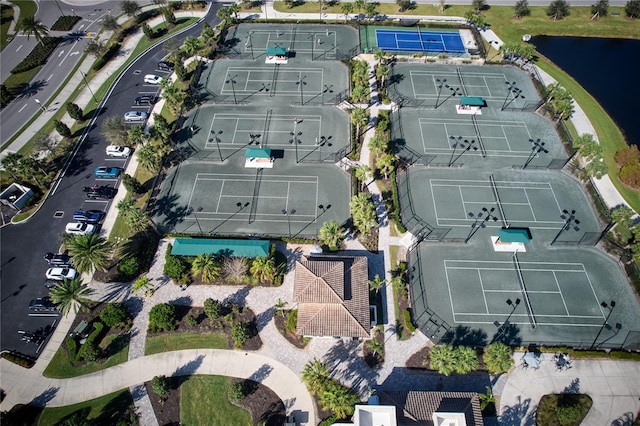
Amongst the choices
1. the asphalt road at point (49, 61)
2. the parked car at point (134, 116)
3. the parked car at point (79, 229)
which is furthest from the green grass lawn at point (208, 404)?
the asphalt road at point (49, 61)

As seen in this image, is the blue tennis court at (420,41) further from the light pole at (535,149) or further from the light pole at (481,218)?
the light pole at (481,218)

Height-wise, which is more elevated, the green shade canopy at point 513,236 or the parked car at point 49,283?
the green shade canopy at point 513,236

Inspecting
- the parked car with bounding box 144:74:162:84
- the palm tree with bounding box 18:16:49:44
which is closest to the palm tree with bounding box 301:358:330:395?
the parked car with bounding box 144:74:162:84

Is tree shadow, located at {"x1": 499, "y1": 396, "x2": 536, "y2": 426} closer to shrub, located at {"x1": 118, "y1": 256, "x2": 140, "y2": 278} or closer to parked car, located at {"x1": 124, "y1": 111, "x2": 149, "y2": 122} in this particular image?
shrub, located at {"x1": 118, "y1": 256, "x2": 140, "y2": 278}

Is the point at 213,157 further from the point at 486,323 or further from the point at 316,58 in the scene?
the point at 486,323

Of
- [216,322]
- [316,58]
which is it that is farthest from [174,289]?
[316,58]
